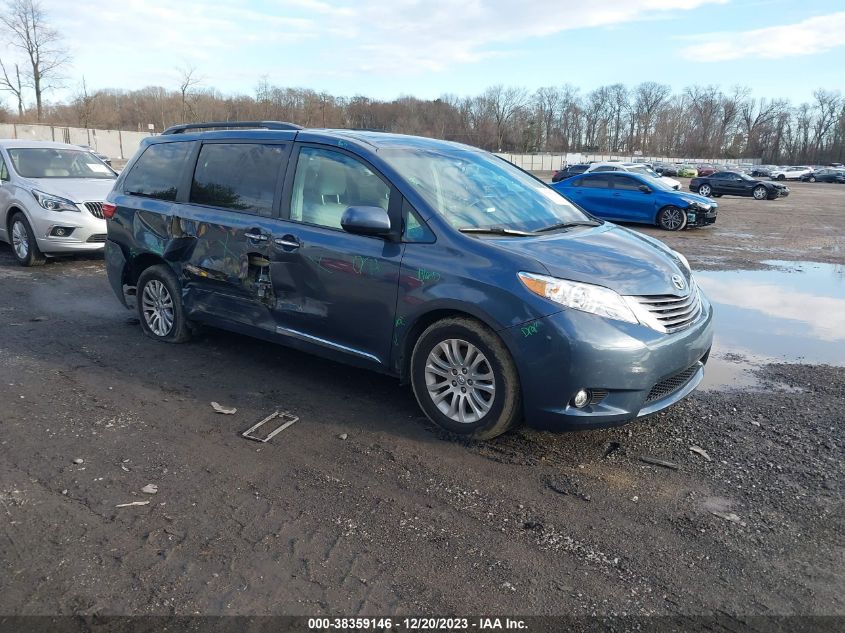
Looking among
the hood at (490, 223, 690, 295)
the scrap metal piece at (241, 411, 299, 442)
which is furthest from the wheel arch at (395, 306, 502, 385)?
the scrap metal piece at (241, 411, 299, 442)

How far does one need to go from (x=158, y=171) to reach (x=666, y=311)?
181 inches

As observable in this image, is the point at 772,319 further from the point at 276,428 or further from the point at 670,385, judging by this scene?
the point at 276,428

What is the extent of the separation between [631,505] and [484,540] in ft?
2.86

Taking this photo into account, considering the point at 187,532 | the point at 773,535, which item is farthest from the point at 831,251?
the point at 187,532

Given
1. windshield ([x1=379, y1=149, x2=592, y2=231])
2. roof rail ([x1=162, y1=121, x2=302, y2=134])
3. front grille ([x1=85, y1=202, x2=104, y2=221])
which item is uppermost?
roof rail ([x1=162, y1=121, x2=302, y2=134])

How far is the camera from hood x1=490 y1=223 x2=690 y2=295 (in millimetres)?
3871

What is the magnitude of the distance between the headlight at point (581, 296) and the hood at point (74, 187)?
8.32 m

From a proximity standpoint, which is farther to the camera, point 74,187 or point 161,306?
point 74,187

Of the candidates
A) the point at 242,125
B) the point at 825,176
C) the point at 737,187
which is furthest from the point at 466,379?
the point at 825,176

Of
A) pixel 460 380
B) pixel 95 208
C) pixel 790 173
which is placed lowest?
pixel 460 380

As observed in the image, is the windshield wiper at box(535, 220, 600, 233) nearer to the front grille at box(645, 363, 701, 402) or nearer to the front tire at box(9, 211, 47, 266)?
the front grille at box(645, 363, 701, 402)

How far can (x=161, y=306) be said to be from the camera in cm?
609

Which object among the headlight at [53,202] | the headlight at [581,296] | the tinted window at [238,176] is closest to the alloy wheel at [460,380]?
the headlight at [581,296]

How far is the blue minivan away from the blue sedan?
41.0 feet
